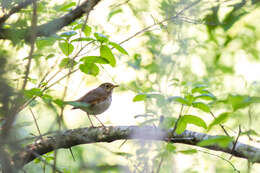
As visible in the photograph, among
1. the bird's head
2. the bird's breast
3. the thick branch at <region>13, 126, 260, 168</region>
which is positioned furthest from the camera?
the bird's head

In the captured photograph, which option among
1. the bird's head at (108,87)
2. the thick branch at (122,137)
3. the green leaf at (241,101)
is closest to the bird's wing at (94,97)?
the bird's head at (108,87)

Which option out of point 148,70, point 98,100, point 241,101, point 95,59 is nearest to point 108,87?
point 98,100

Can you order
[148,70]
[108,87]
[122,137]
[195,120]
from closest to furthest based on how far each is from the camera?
[195,120], [122,137], [108,87], [148,70]

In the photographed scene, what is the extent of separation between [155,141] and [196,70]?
4.20 meters

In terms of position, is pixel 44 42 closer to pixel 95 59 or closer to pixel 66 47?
pixel 66 47

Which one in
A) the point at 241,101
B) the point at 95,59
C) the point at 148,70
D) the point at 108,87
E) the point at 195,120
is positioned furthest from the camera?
the point at 148,70

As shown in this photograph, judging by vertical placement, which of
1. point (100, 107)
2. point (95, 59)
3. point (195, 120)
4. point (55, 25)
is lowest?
point (100, 107)

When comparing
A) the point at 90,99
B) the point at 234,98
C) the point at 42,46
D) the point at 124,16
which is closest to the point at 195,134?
the point at 234,98

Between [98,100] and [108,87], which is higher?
[108,87]

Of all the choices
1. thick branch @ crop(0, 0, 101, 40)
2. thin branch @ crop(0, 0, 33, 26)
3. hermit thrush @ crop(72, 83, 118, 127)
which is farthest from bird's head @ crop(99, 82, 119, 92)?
thin branch @ crop(0, 0, 33, 26)

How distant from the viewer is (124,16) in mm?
6766

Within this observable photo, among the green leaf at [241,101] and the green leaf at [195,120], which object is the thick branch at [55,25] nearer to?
the green leaf at [195,120]

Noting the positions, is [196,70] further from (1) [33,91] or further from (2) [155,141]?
(1) [33,91]

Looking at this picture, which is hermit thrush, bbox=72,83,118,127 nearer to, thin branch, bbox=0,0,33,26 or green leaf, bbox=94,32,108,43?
green leaf, bbox=94,32,108,43
